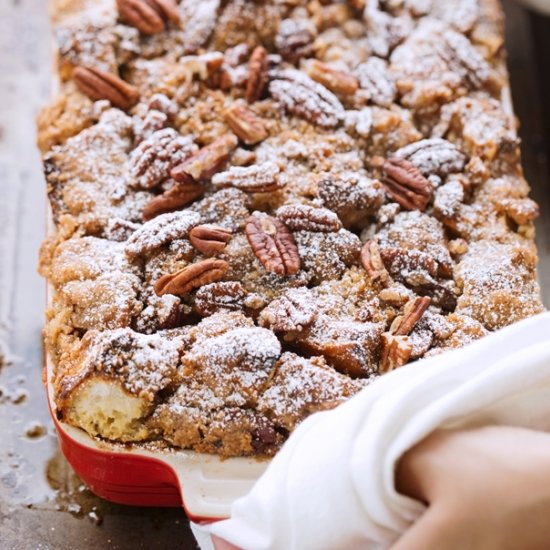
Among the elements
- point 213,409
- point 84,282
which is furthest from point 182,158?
point 213,409

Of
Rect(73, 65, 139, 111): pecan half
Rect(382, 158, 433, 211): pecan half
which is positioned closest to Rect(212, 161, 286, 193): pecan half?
Rect(382, 158, 433, 211): pecan half

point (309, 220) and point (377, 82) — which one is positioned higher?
point (377, 82)

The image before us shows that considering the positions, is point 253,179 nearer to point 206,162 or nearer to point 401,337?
point 206,162

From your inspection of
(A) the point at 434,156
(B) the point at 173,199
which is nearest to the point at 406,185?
(A) the point at 434,156

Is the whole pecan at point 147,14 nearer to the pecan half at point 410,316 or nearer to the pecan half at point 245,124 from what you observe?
the pecan half at point 245,124

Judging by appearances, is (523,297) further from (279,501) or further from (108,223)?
(108,223)

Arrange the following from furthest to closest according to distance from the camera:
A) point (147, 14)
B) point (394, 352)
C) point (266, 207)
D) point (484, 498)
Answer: point (147, 14) < point (266, 207) < point (394, 352) < point (484, 498)
